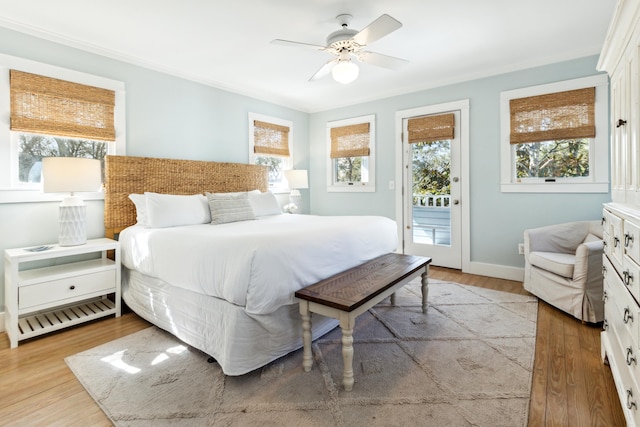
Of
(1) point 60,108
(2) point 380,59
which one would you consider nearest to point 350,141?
(2) point 380,59

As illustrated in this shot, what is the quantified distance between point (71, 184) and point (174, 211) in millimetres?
780

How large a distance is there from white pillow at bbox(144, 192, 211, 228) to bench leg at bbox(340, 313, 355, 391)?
76.7 inches

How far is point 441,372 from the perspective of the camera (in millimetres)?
1894

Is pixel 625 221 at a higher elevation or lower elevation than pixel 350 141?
lower

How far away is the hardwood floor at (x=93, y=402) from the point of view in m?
1.55

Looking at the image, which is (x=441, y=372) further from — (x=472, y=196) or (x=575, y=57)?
(x=575, y=57)

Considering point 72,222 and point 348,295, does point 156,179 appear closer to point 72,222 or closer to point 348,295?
point 72,222

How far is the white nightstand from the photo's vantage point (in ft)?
7.53

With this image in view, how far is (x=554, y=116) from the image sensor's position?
11.2 feet

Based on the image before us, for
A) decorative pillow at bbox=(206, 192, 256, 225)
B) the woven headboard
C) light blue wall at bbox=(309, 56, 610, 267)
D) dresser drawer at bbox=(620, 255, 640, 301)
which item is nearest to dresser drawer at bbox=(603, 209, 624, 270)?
dresser drawer at bbox=(620, 255, 640, 301)

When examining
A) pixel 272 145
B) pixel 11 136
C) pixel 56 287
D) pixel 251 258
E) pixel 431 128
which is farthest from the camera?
pixel 272 145

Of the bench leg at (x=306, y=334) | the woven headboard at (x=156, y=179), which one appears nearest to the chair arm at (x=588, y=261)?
the bench leg at (x=306, y=334)

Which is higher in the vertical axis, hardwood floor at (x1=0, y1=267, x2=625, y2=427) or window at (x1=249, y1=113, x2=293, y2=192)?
window at (x1=249, y1=113, x2=293, y2=192)

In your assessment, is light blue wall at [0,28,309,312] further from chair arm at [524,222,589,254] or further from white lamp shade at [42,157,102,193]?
chair arm at [524,222,589,254]
